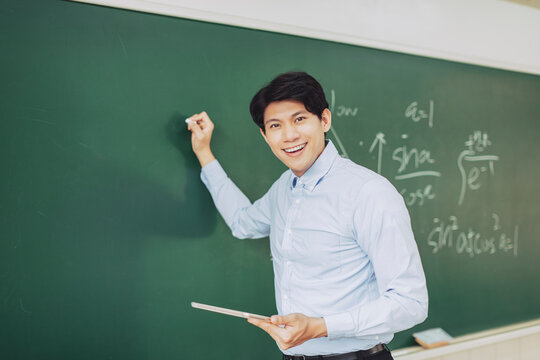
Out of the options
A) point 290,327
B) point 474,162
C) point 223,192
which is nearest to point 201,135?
point 223,192

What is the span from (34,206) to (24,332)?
0.42 meters

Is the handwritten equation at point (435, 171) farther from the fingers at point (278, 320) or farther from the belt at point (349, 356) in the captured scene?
the fingers at point (278, 320)

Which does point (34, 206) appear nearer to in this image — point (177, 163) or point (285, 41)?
point (177, 163)

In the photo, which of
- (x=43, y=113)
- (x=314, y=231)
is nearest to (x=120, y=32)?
(x=43, y=113)

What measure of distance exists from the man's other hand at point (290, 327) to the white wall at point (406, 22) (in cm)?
120

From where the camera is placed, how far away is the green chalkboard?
1347 millimetres

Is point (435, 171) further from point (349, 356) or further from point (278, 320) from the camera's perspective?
point (278, 320)

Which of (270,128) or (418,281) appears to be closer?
(418,281)

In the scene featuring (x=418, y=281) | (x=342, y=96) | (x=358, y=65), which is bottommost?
(x=418, y=281)

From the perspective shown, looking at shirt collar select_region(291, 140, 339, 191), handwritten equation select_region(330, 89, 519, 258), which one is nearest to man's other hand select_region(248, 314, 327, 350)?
shirt collar select_region(291, 140, 339, 191)

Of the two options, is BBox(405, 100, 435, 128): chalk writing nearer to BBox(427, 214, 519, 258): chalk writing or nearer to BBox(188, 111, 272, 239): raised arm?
BBox(427, 214, 519, 258): chalk writing

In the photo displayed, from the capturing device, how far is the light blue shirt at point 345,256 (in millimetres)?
1127

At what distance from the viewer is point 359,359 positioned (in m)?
1.30

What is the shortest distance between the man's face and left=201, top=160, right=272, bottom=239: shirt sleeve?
12.8 inches
